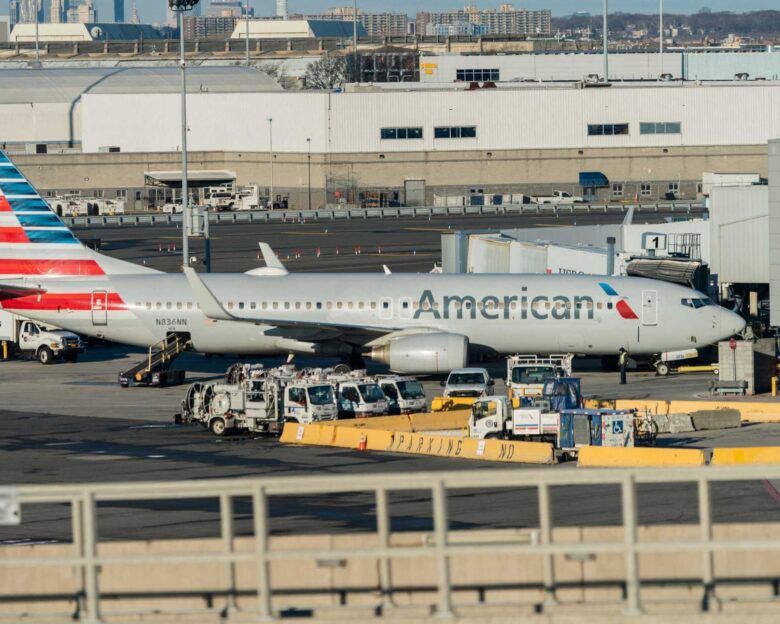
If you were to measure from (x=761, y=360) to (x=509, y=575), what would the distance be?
40156 mm

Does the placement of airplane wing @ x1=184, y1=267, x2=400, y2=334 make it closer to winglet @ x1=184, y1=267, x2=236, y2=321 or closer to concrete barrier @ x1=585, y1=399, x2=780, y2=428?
winglet @ x1=184, y1=267, x2=236, y2=321

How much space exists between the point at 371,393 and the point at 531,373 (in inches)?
261

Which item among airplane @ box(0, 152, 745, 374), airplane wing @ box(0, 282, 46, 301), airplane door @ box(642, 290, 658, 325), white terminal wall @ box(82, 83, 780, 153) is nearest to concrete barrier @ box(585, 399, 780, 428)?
airplane door @ box(642, 290, 658, 325)

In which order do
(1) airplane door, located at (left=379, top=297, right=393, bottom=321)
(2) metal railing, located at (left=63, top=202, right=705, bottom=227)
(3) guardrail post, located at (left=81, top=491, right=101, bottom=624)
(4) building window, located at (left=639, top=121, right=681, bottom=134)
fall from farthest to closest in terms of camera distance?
(4) building window, located at (left=639, top=121, right=681, bottom=134) < (2) metal railing, located at (left=63, top=202, right=705, bottom=227) < (1) airplane door, located at (left=379, top=297, right=393, bottom=321) < (3) guardrail post, located at (left=81, top=491, right=101, bottom=624)

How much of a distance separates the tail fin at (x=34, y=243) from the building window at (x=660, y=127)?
93438 millimetres

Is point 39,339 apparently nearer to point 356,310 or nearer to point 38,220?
point 38,220

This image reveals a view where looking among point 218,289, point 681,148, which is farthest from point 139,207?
point 218,289

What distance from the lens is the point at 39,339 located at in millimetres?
65750

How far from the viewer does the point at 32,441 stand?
46250 millimetres

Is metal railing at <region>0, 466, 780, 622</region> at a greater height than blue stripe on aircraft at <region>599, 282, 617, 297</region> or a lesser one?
lesser

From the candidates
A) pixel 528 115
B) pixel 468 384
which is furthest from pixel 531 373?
pixel 528 115

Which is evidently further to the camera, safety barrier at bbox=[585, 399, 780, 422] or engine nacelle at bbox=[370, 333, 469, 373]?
engine nacelle at bbox=[370, 333, 469, 373]

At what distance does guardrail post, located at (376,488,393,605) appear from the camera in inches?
596

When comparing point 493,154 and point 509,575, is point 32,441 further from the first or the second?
point 493,154
